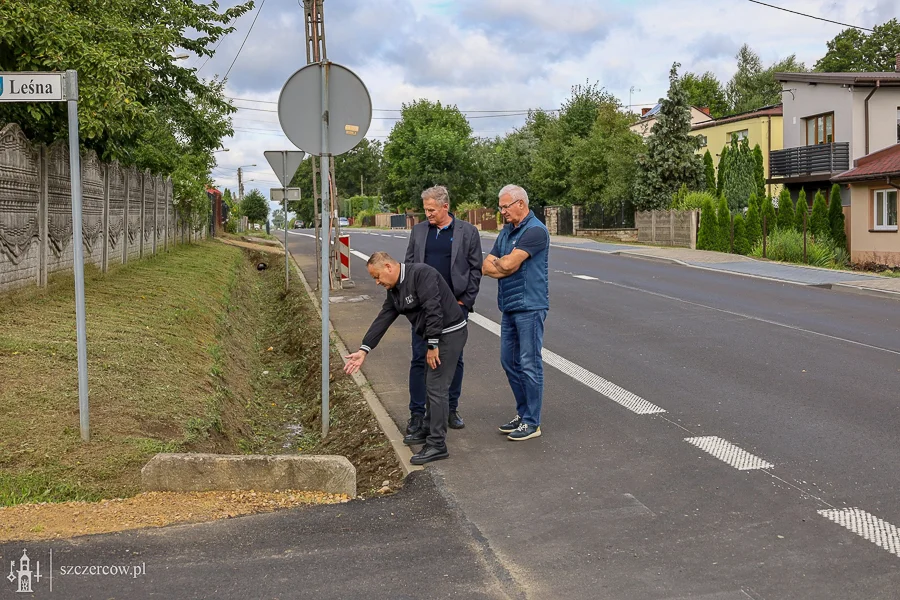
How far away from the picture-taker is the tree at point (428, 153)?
295 feet

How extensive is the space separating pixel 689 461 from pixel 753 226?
2642cm

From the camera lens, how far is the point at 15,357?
8219 mm

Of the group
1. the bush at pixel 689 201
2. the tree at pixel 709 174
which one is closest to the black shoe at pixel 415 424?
the bush at pixel 689 201

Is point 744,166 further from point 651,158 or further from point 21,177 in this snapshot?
point 21,177

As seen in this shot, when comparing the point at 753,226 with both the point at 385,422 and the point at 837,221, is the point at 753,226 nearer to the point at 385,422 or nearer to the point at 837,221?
the point at 837,221

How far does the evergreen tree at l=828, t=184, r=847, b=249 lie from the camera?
29.6m

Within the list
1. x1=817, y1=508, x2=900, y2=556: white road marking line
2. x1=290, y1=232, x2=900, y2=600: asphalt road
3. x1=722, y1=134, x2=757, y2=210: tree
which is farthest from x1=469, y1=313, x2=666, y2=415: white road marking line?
x1=722, y1=134, x2=757, y2=210: tree

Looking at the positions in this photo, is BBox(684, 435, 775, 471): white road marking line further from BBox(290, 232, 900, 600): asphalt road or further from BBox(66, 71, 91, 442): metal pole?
BBox(66, 71, 91, 442): metal pole

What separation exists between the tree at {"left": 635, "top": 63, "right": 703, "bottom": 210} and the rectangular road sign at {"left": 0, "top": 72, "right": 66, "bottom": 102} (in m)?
37.8

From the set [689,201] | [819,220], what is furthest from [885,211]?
[689,201]

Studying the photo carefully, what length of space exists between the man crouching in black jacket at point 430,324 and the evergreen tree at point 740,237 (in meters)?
26.3

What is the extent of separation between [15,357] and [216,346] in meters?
3.79

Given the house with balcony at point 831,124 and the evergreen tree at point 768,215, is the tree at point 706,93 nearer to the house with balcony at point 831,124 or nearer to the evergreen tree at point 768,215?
the house with balcony at point 831,124

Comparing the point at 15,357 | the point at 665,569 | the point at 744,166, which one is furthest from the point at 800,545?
the point at 744,166
